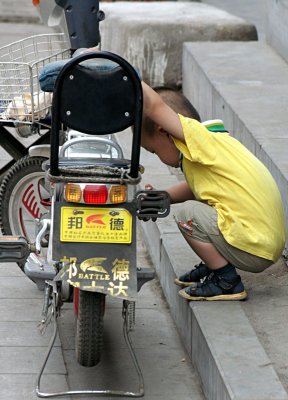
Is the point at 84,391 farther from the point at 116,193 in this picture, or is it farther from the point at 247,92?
the point at 247,92

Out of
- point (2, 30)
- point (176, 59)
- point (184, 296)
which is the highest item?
point (184, 296)

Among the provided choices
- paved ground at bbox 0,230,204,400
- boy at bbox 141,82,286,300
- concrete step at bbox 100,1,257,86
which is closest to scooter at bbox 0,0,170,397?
paved ground at bbox 0,230,204,400

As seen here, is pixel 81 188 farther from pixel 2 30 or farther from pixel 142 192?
pixel 2 30

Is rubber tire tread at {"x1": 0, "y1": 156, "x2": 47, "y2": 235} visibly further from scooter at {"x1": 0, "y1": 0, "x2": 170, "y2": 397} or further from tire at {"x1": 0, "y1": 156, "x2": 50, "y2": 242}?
scooter at {"x1": 0, "y1": 0, "x2": 170, "y2": 397}

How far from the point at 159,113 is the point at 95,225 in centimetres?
57

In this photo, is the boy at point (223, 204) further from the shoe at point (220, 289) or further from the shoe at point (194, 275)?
the shoe at point (194, 275)

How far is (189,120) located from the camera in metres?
4.65

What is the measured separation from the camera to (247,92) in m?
7.67

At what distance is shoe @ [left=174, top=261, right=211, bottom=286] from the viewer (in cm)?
514

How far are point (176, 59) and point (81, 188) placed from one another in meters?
5.40

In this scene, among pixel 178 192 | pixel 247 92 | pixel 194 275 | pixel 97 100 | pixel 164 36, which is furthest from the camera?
pixel 164 36

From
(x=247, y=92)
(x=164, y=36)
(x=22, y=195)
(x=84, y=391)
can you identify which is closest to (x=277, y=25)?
(x=164, y=36)

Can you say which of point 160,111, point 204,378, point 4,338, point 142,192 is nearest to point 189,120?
point 160,111

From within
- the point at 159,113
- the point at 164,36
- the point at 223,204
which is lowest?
the point at 164,36
